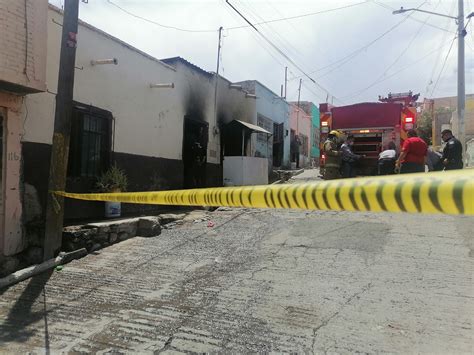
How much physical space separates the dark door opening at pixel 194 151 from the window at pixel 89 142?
11.5 ft

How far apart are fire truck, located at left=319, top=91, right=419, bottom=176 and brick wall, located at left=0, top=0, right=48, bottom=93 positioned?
24.3ft

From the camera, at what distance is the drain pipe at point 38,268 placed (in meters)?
5.38

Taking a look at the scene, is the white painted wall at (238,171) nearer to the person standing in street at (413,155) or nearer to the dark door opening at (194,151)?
the dark door opening at (194,151)

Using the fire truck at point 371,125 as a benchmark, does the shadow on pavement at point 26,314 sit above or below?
below

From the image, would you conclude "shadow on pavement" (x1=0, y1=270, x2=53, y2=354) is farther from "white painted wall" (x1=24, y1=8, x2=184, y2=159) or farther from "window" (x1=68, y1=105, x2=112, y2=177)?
"window" (x1=68, y1=105, x2=112, y2=177)

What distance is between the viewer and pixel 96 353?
341 cm

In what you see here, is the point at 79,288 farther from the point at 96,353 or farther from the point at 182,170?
the point at 182,170

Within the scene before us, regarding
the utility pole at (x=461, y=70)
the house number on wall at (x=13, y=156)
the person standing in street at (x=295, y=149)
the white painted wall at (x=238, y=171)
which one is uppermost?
the utility pole at (x=461, y=70)

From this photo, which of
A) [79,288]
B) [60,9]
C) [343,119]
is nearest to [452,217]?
[343,119]

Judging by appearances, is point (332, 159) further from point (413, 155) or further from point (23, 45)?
point (23, 45)

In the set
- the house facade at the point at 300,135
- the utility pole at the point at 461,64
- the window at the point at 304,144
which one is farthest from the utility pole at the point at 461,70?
the window at the point at 304,144

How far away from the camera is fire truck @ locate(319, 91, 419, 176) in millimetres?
10672

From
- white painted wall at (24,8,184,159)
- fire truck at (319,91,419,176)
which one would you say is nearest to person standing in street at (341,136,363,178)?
fire truck at (319,91,419,176)

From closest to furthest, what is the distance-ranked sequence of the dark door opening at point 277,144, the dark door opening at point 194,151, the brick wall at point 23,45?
1. the brick wall at point 23,45
2. the dark door opening at point 194,151
3. the dark door opening at point 277,144
